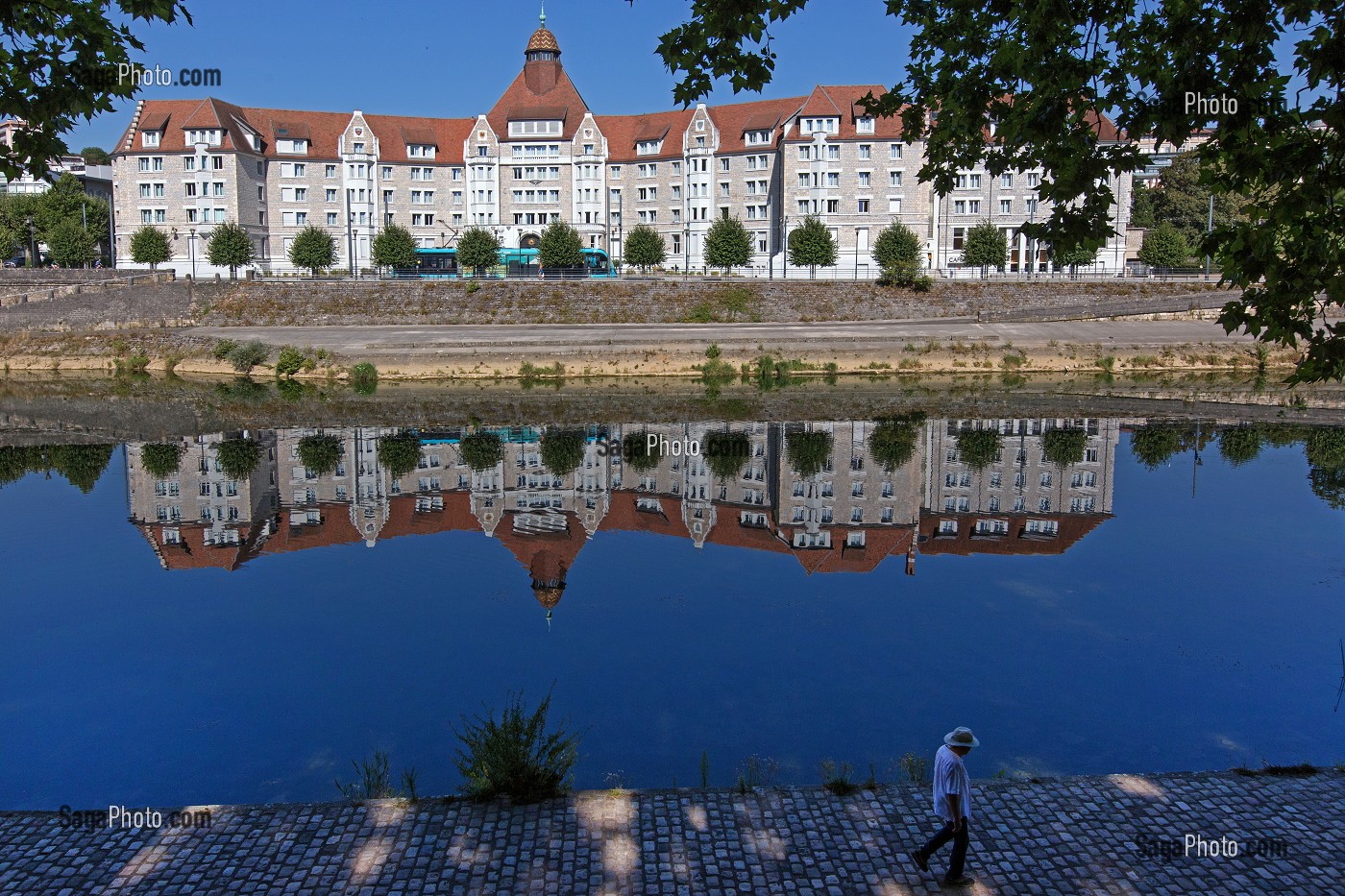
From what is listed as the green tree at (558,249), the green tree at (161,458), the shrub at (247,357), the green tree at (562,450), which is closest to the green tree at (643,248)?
the green tree at (558,249)

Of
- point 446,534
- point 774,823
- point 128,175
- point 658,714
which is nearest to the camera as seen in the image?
point 774,823

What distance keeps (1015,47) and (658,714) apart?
9583mm

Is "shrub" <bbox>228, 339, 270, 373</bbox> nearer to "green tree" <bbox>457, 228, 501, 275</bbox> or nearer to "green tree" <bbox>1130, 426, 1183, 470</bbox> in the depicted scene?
"green tree" <bbox>457, 228, 501, 275</bbox>

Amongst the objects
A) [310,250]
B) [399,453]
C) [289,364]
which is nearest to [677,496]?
[399,453]

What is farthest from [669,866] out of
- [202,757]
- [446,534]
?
[446,534]

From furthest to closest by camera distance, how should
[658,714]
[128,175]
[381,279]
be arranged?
[128,175], [381,279], [658,714]

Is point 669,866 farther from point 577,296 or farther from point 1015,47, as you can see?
point 577,296

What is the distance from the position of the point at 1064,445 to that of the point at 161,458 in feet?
98.8

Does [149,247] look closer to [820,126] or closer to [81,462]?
[820,126]

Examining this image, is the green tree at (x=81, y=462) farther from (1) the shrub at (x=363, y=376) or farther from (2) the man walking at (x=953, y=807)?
(2) the man walking at (x=953, y=807)

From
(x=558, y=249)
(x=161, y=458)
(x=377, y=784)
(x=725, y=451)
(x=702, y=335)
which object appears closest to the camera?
(x=377, y=784)

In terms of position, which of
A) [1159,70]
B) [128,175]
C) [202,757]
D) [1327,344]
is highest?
[128,175]

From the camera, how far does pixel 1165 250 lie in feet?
265

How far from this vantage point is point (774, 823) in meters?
10.8
